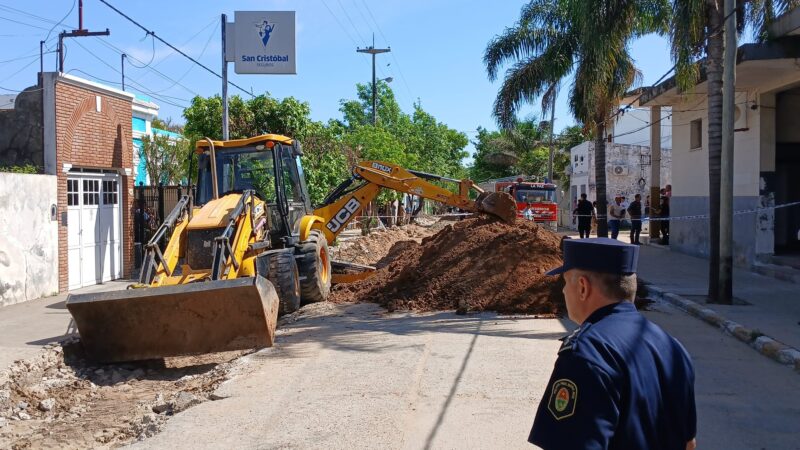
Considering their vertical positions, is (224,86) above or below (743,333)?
above

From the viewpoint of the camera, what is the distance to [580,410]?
2.21 m

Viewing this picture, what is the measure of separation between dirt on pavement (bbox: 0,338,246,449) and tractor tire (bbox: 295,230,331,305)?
2.83 m

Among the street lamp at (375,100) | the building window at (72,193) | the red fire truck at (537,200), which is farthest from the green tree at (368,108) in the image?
the building window at (72,193)

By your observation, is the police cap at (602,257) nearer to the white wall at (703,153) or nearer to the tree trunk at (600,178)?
the white wall at (703,153)

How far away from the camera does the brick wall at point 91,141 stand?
47.5ft

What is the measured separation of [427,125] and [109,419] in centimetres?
4363

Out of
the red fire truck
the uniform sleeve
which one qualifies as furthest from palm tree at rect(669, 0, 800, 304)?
the red fire truck

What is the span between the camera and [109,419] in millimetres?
7344

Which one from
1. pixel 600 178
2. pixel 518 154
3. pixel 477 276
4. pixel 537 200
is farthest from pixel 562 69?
pixel 518 154

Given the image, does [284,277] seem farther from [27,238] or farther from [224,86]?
[224,86]

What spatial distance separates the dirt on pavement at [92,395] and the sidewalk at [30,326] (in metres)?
0.27

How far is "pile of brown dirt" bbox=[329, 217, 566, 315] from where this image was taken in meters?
12.1

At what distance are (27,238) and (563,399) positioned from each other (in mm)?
13414

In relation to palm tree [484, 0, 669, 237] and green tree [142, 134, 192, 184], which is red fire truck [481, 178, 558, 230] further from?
green tree [142, 134, 192, 184]
